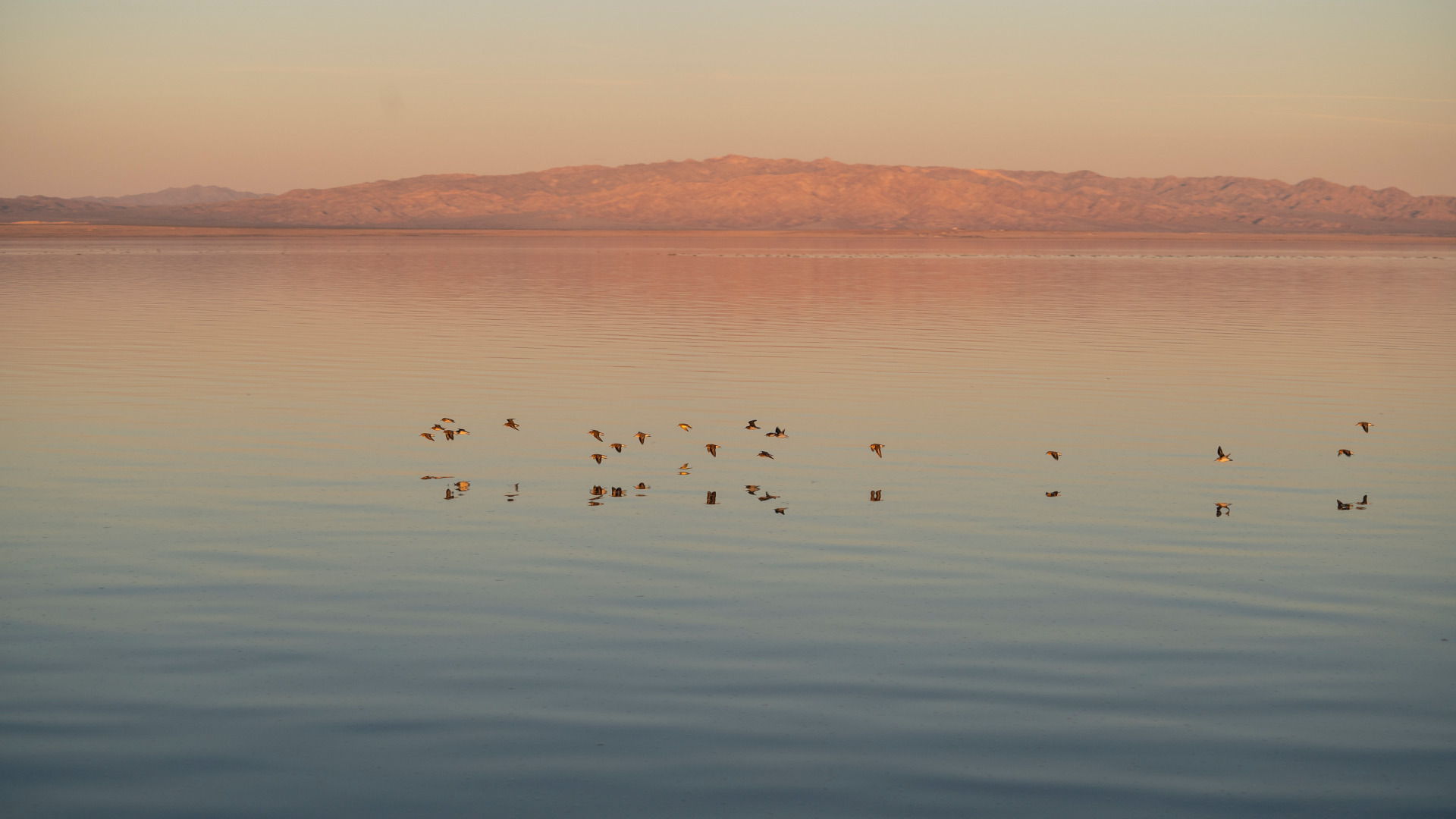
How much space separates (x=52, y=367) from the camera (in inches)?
1356

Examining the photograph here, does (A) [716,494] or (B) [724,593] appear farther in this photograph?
(A) [716,494]

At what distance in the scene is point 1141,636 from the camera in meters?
12.8

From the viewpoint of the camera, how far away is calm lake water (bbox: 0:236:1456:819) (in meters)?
9.72

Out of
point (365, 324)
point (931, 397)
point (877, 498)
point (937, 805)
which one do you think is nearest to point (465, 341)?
point (365, 324)

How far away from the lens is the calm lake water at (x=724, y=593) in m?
9.72

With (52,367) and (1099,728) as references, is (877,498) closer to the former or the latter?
(1099,728)

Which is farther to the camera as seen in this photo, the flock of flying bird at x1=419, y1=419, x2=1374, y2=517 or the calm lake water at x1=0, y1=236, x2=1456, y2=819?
the flock of flying bird at x1=419, y1=419, x2=1374, y2=517

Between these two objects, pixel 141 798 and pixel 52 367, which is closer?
pixel 141 798

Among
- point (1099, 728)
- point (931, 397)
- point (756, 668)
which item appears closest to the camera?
point (1099, 728)

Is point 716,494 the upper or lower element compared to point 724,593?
upper

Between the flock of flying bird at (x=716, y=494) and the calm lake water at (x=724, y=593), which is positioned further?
the flock of flying bird at (x=716, y=494)

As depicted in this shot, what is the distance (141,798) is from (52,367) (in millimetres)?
28898

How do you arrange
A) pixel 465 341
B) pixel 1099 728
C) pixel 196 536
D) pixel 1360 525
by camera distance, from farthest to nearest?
pixel 465 341 → pixel 1360 525 → pixel 196 536 → pixel 1099 728

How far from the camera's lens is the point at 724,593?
14.1 m
